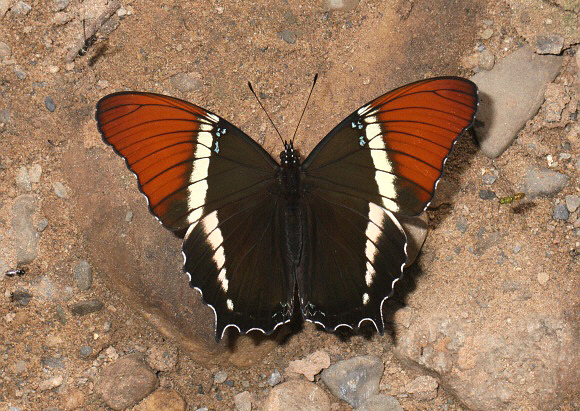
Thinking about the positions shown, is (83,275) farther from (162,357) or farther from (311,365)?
(311,365)

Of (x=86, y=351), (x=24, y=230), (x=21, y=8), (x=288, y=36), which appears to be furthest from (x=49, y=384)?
(x=288, y=36)

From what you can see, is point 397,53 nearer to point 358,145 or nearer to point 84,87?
point 358,145

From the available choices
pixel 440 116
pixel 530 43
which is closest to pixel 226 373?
pixel 440 116

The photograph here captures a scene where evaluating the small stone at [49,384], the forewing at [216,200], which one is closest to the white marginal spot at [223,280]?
the forewing at [216,200]

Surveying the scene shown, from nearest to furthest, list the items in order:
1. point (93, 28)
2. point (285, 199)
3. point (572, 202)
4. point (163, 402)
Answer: point (285, 199) < point (163, 402) < point (572, 202) < point (93, 28)

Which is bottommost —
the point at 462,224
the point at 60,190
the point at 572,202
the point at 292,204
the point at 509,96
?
the point at 60,190

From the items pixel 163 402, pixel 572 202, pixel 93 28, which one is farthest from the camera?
pixel 93 28
